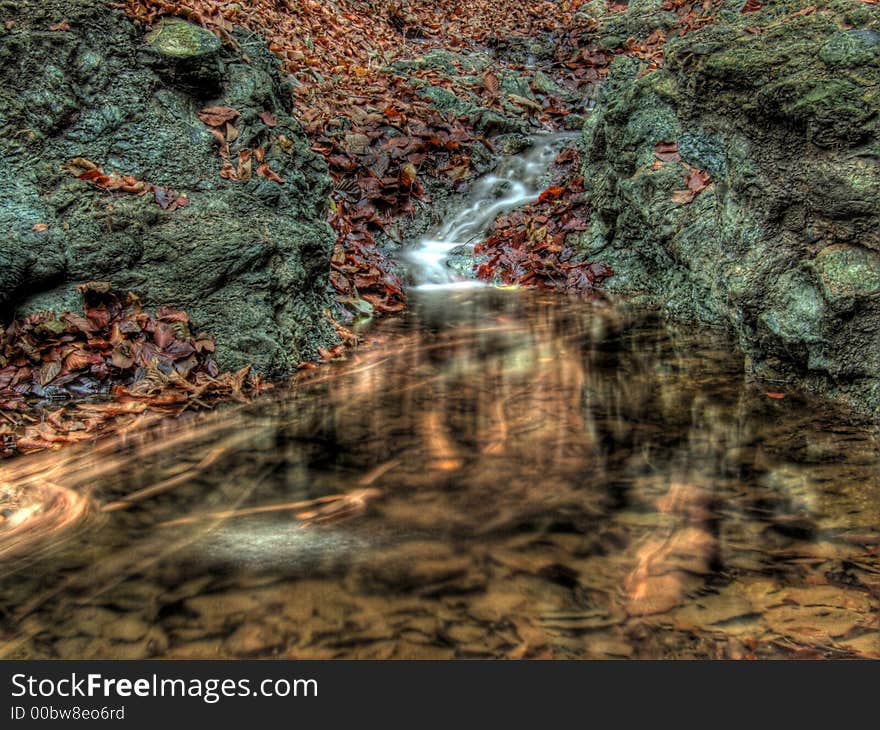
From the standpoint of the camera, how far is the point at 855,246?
3.19 metres

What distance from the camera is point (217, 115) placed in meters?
4.55

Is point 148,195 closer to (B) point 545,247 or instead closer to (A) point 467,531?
(A) point 467,531

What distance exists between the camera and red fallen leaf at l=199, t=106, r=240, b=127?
4512 mm

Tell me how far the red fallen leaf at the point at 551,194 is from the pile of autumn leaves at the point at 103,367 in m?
5.16

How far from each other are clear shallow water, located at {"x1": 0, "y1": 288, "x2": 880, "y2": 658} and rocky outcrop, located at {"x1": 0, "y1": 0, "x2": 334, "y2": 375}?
0.92 metres

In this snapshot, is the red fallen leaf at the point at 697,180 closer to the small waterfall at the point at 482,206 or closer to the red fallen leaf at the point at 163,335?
the small waterfall at the point at 482,206

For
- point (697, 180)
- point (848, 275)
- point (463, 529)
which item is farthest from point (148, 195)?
point (697, 180)

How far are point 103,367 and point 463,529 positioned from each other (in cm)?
235

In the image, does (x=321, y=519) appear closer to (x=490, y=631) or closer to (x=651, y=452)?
(x=490, y=631)

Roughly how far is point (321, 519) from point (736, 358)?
2.96m

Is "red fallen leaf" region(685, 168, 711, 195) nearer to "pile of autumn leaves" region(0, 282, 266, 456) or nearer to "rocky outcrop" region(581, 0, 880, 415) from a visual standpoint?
"rocky outcrop" region(581, 0, 880, 415)

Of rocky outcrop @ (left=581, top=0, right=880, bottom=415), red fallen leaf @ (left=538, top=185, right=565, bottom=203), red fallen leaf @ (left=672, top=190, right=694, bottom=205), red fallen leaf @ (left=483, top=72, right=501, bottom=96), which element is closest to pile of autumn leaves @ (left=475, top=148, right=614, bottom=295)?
red fallen leaf @ (left=538, top=185, right=565, bottom=203)

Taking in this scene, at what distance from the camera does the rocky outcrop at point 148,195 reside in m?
3.73
